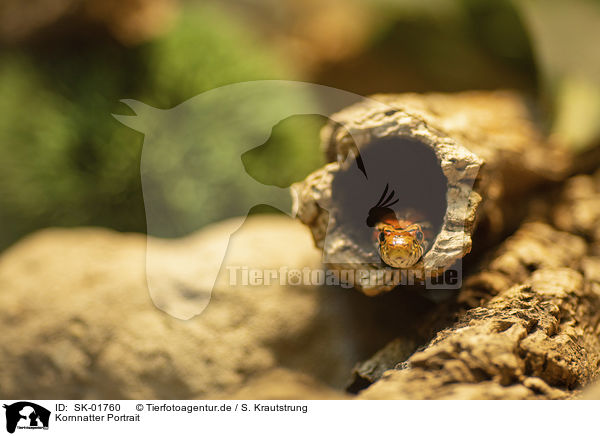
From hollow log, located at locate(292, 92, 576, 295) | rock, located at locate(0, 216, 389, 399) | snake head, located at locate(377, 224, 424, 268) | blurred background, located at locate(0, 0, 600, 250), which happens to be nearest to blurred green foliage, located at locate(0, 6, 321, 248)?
blurred background, located at locate(0, 0, 600, 250)

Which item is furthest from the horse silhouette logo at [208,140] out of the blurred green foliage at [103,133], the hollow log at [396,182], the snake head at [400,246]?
the snake head at [400,246]

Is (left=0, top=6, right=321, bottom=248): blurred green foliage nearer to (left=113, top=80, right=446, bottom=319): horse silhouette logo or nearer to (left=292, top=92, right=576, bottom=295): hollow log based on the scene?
(left=113, top=80, right=446, bottom=319): horse silhouette logo

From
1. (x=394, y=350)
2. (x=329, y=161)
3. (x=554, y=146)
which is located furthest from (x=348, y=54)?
(x=394, y=350)

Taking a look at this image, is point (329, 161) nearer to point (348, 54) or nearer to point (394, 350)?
point (394, 350)

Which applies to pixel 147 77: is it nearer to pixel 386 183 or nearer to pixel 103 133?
pixel 103 133
